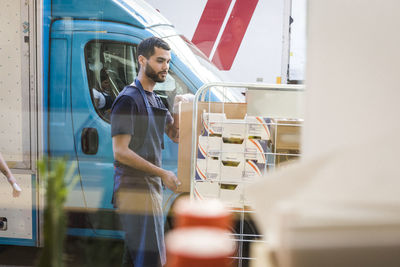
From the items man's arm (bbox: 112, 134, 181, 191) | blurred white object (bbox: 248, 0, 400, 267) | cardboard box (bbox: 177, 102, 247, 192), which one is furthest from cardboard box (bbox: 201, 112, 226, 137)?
blurred white object (bbox: 248, 0, 400, 267)

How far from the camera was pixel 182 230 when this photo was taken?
0.58 meters

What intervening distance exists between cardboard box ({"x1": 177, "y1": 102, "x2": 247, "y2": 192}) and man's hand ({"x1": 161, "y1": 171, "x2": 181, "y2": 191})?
0.31 metres

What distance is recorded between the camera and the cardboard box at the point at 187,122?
2213mm

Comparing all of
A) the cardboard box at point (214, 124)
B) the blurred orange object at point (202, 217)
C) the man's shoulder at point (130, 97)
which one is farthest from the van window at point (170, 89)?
the blurred orange object at point (202, 217)

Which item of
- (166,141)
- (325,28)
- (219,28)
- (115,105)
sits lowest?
(166,141)

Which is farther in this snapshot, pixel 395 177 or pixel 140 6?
pixel 140 6

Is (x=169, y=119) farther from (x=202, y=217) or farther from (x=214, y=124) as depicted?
(x=202, y=217)

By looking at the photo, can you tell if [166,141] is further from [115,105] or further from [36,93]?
[36,93]

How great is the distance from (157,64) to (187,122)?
590mm

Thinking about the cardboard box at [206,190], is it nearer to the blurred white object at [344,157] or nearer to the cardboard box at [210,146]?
the cardboard box at [210,146]

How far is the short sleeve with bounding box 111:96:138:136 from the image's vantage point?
266 centimetres

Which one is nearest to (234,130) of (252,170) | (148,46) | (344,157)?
(252,170)

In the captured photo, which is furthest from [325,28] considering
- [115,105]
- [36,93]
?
[36,93]

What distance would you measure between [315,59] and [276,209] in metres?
0.31
